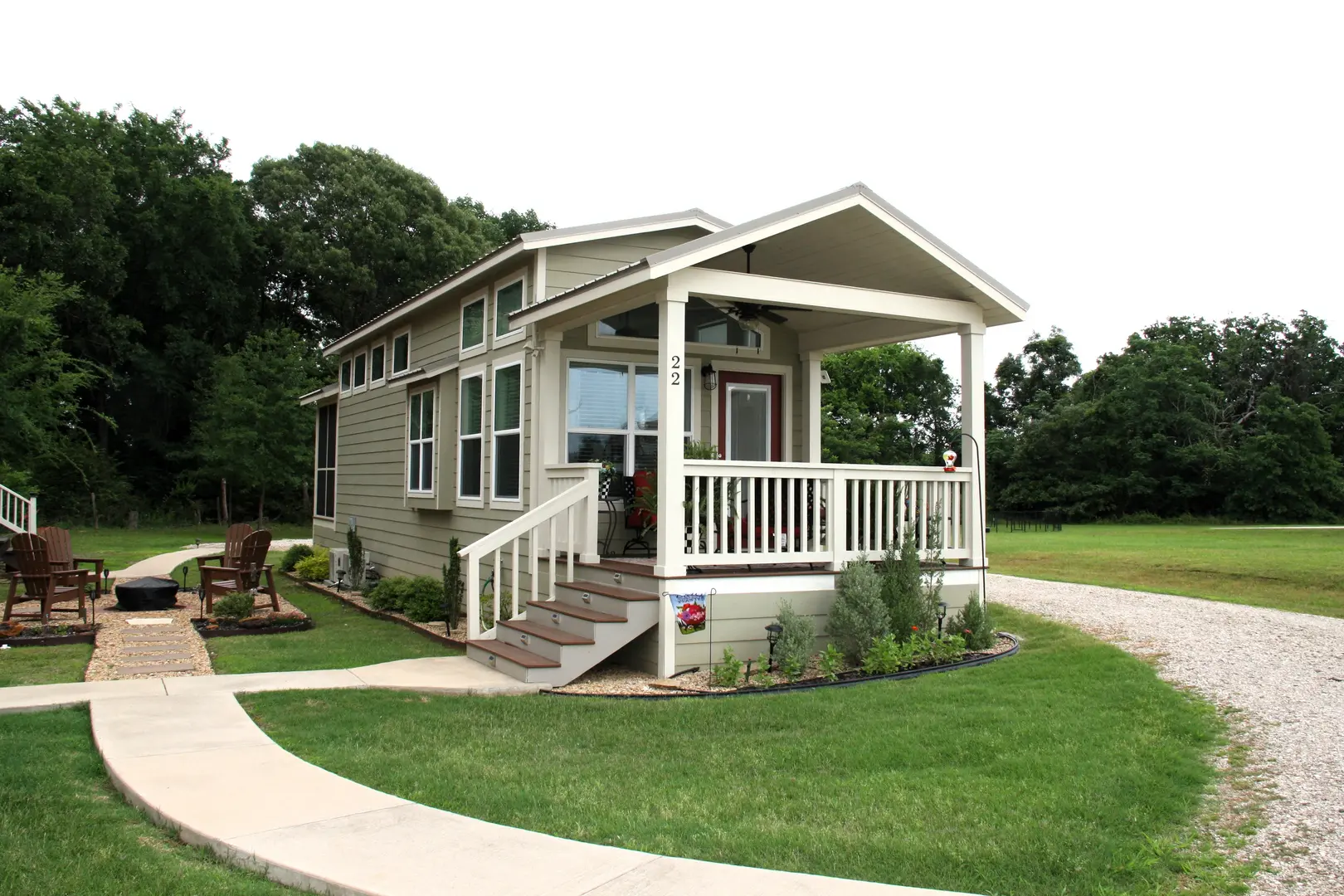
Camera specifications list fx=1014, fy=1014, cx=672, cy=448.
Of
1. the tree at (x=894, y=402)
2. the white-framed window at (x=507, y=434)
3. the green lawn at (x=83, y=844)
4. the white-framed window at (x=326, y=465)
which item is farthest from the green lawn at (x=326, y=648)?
the tree at (x=894, y=402)

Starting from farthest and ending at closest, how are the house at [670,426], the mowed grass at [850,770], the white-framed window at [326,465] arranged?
the white-framed window at [326,465] < the house at [670,426] < the mowed grass at [850,770]

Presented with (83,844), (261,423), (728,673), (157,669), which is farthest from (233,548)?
(261,423)

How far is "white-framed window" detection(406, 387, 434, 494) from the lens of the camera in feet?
42.5

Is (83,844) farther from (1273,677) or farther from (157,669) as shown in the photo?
(1273,677)

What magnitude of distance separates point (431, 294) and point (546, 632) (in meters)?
6.09

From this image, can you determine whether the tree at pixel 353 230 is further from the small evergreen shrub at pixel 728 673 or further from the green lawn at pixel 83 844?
the green lawn at pixel 83 844

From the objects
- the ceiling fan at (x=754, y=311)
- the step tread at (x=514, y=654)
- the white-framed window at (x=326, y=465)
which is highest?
the ceiling fan at (x=754, y=311)

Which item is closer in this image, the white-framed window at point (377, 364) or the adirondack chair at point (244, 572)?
the adirondack chair at point (244, 572)

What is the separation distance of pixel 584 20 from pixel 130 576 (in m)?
10.7

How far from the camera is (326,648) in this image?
927 centimetres

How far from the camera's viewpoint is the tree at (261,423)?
2628cm

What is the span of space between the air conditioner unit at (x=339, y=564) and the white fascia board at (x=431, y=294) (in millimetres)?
3360

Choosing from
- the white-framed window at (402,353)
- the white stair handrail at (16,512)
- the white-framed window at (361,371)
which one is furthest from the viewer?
the white stair handrail at (16,512)

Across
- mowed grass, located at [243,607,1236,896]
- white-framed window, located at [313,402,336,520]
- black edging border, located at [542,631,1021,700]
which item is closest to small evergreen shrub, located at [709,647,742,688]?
black edging border, located at [542,631,1021,700]
